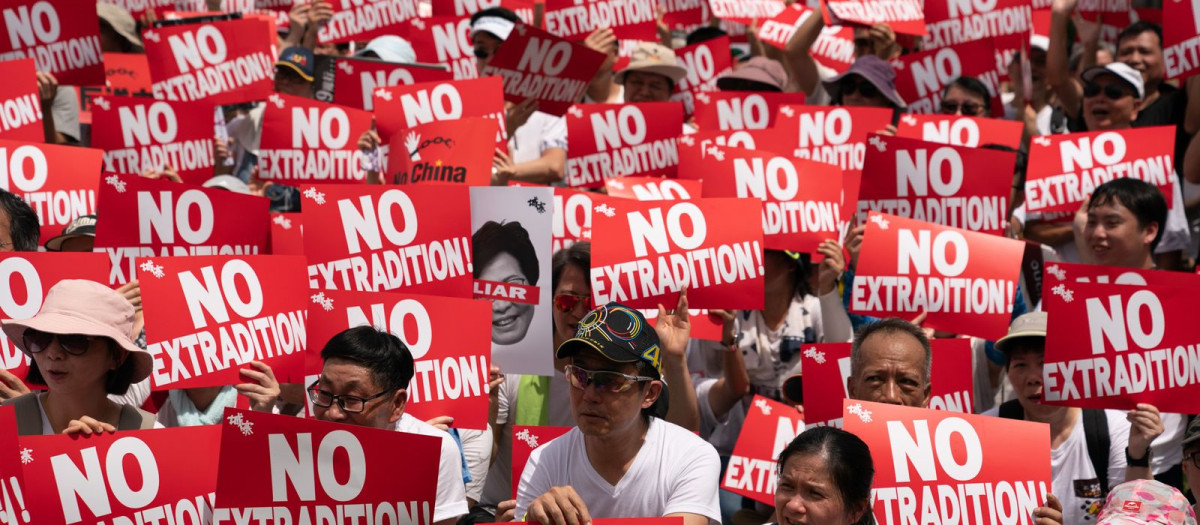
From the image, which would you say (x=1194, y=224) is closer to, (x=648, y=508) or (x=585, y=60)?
(x=585, y=60)

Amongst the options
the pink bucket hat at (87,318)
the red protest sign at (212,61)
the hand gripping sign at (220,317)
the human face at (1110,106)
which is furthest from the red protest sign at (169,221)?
the human face at (1110,106)

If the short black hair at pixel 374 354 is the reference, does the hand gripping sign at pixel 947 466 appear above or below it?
below

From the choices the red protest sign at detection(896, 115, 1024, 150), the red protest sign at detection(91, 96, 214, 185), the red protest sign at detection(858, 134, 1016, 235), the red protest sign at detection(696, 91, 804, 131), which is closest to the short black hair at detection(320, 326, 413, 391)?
the red protest sign at detection(858, 134, 1016, 235)

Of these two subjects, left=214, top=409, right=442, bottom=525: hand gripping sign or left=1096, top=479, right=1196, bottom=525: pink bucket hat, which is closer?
left=1096, top=479, right=1196, bottom=525: pink bucket hat

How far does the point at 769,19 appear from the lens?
1196 cm

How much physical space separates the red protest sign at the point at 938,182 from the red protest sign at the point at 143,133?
4297 mm

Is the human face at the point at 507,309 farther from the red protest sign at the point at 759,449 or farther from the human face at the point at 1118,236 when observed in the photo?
the human face at the point at 1118,236

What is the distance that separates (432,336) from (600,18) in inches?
218

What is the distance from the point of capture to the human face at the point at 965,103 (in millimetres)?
9961

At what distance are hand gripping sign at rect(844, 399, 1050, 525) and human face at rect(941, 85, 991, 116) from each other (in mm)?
4904

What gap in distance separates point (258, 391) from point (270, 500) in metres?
1.08

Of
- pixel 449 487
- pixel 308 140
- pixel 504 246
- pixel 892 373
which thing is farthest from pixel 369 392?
pixel 308 140

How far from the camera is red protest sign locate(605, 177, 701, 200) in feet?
27.1

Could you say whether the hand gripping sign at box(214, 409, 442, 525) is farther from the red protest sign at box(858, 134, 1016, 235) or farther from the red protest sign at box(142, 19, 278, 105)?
the red protest sign at box(142, 19, 278, 105)
